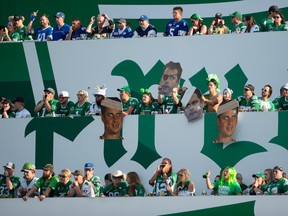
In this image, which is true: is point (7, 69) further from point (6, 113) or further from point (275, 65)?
point (275, 65)

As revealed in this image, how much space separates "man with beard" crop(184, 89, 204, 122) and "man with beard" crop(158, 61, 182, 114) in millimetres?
443

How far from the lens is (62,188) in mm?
20906

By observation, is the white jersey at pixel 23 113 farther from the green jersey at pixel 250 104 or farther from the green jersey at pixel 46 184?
the green jersey at pixel 250 104

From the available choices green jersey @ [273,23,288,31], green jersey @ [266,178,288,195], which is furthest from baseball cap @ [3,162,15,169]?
green jersey @ [273,23,288,31]

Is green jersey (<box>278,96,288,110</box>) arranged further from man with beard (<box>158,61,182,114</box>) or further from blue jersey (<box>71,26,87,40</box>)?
blue jersey (<box>71,26,87,40</box>)

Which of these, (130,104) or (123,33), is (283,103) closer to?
(130,104)

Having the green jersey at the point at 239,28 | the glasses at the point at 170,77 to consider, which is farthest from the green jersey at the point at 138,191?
the green jersey at the point at 239,28

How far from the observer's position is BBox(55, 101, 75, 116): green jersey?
22.5m

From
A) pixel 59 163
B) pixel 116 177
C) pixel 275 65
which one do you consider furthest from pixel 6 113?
pixel 275 65

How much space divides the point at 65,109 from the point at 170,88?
190 centimetres

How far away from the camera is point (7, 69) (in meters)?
24.4

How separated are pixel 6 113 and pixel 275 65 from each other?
492cm

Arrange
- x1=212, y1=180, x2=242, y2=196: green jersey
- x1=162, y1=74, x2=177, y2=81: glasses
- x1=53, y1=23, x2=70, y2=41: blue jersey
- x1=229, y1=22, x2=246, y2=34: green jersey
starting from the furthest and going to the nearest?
x1=53, y1=23, x2=70, y2=41: blue jersey, x1=229, y1=22, x2=246, y2=34: green jersey, x1=162, y1=74, x2=177, y2=81: glasses, x1=212, y1=180, x2=242, y2=196: green jersey

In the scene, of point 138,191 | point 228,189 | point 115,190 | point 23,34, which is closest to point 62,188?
point 115,190
